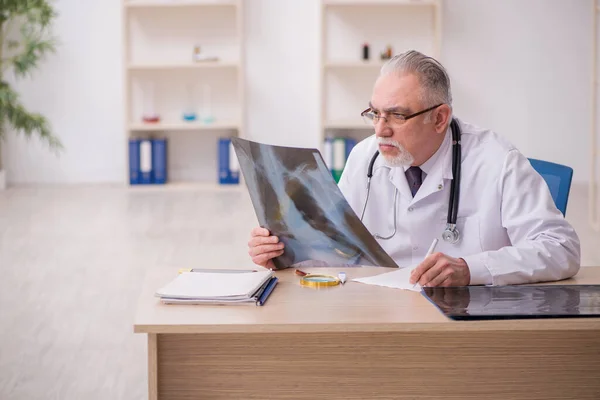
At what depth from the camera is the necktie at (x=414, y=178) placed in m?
2.25

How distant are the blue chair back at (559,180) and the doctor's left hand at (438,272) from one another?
562 mm

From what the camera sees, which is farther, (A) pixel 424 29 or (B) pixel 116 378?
(A) pixel 424 29

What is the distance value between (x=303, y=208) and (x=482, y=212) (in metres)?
0.49

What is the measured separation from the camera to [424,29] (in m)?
7.26

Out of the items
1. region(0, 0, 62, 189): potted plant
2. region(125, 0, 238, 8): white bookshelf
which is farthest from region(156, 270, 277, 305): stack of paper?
region(125, 0, 238, 8): white bookshelf

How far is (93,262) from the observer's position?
4.63 meters

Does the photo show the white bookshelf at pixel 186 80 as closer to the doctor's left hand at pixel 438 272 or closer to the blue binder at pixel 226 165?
the blue binder at pixel 226 165

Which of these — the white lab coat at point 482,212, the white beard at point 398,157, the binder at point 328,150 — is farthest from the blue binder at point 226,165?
the white beard at point 398,157

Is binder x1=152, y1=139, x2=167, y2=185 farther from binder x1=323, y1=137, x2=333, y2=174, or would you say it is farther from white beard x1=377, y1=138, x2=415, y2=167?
white beard x1=377, y1=138, x2=415, y2=167

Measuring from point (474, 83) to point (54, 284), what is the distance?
165 inches

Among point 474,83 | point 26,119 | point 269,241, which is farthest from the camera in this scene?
point 474,83

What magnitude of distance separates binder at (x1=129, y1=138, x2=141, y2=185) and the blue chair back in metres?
5.05

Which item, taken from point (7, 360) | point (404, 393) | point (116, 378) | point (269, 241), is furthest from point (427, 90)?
point (7, 360)

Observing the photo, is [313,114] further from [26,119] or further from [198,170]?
[26,119]
